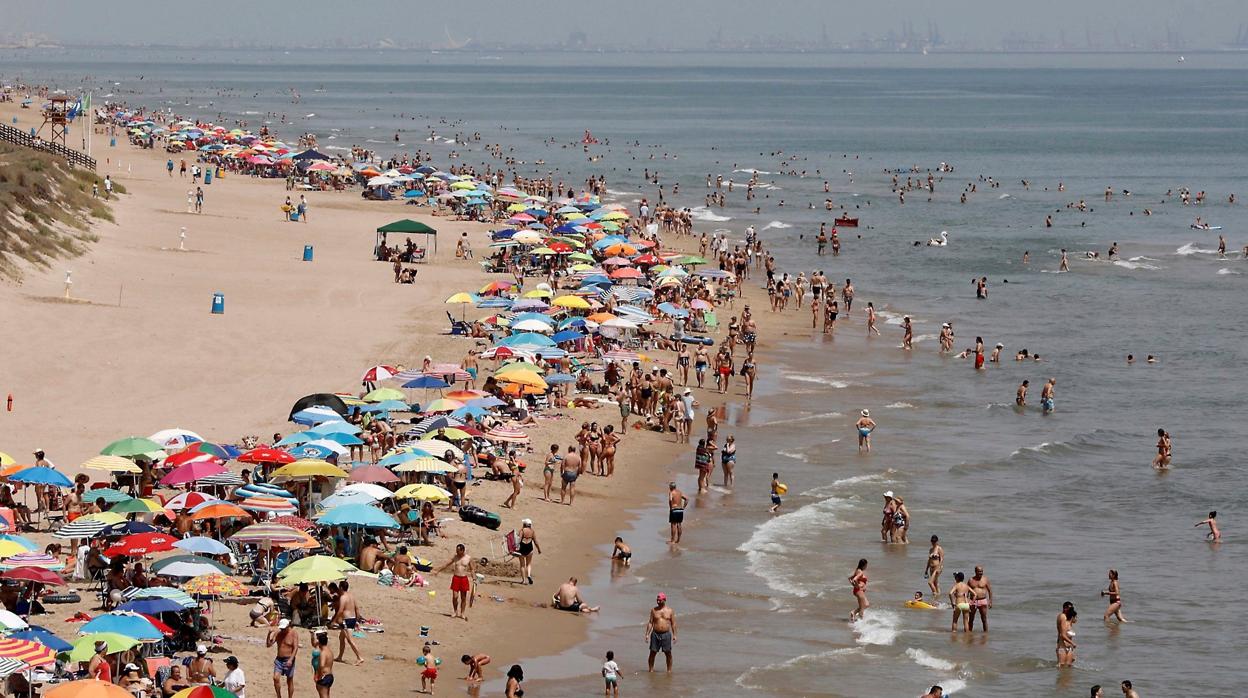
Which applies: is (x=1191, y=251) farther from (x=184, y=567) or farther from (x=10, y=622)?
(x=10, y=622)

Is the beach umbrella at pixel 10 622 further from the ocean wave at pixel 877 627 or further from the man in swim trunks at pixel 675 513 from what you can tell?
the man in swim trunks at pixel 675 513

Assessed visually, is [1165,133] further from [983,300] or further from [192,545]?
[192,545]

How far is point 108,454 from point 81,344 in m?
10.0

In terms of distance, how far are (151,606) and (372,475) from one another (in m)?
5.65

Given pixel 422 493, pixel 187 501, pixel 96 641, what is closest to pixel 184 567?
pixel 96 641

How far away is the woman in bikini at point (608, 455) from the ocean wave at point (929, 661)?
815 cm

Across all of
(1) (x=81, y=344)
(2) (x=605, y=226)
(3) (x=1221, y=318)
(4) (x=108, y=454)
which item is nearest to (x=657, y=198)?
(2) (x=605, y=226)

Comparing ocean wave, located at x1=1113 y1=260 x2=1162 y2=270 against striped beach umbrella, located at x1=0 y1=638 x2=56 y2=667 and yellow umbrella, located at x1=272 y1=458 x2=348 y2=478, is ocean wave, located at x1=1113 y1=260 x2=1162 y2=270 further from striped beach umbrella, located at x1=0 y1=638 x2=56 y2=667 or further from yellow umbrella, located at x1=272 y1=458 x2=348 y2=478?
striped beach umbrella, located at x1=0 y1=638 x2=56 y2=667

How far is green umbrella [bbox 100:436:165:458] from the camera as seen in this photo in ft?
69.6

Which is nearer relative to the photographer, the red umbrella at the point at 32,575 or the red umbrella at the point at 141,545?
the red umbrella at the point at 32,575

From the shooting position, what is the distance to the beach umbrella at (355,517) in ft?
61.9

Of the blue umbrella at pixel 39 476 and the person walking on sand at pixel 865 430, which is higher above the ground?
the person walking on sand at pixel 865 430

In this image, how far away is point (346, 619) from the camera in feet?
57.4

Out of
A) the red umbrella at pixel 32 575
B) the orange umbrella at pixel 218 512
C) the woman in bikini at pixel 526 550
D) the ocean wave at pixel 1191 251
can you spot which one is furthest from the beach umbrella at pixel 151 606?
the ocean wave at pixel 1191 251
